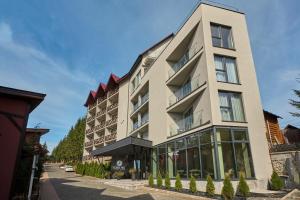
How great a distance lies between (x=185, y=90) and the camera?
20484 mm

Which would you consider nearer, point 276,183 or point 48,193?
point 276,183

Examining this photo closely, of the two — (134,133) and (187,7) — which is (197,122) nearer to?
(187,7)

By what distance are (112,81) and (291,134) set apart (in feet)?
97.8

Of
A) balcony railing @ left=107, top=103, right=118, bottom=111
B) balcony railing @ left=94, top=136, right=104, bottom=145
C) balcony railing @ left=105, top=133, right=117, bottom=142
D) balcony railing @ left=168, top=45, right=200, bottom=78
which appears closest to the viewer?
balcony railing @ left=168, top=45, right=200, bottom=78

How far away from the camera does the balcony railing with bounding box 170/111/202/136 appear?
56.9 feet

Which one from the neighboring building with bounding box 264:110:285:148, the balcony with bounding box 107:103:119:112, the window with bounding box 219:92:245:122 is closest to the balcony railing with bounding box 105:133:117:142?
the balcony with bounding box 107:103:119:112

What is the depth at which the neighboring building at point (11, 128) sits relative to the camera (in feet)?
28.7

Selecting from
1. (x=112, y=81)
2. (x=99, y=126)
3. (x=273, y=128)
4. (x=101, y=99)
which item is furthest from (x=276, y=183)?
(x=101, y=99)

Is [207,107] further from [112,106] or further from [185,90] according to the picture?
[112,106]

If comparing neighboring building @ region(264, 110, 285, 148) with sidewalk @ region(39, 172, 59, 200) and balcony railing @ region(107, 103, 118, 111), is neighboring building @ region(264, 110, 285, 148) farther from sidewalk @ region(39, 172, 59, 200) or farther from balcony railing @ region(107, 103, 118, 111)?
balcony railing @ region(107, 103, 118, 111)

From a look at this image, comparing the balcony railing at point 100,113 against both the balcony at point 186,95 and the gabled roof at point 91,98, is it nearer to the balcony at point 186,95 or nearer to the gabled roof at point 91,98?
the gabled roof at point 91,98

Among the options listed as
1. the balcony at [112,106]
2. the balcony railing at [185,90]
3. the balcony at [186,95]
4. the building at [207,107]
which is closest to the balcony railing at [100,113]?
the balcony at [112,106]

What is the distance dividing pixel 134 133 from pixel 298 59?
20.8 meters

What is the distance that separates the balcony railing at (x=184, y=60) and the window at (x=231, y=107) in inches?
183
